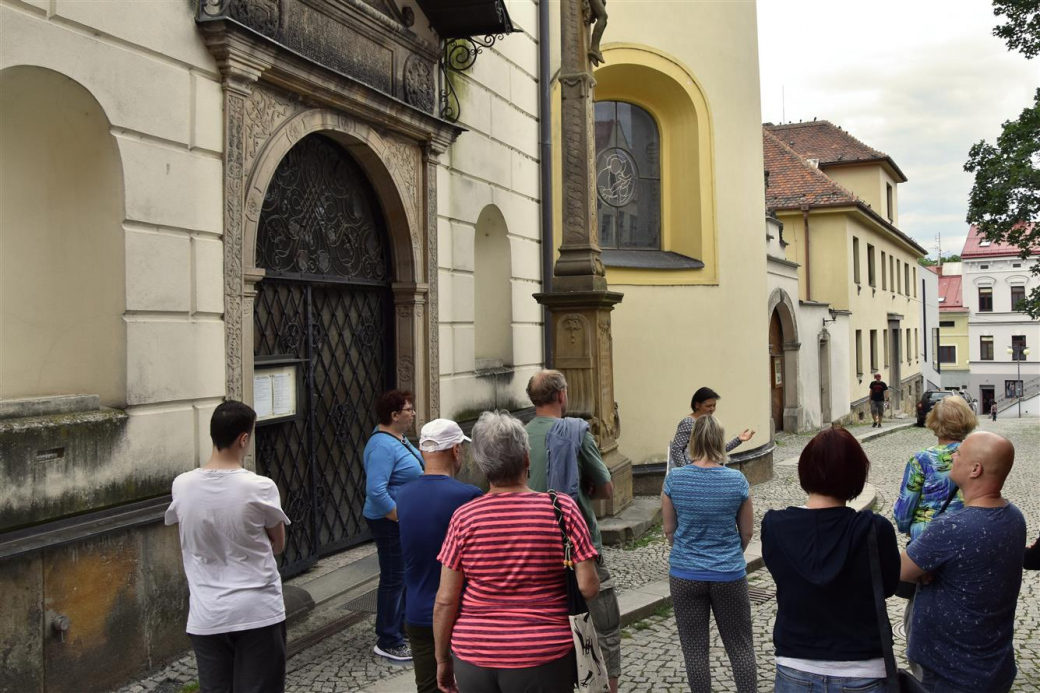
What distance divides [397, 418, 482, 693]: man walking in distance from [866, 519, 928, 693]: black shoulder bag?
148cm

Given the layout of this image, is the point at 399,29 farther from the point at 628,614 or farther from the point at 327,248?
the point at 628,614

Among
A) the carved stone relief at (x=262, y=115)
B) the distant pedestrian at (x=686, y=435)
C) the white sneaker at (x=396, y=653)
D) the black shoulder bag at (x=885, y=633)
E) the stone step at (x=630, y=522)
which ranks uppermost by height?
the carved stone relief at (x=262, y=115)

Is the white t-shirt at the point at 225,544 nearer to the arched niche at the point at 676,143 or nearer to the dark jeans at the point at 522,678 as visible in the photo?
the dark jeans at the point at 522,678

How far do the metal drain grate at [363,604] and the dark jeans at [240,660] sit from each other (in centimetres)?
269

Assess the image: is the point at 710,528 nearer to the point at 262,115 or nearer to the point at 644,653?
the point at 644,653

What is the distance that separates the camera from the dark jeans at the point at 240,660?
365 cm

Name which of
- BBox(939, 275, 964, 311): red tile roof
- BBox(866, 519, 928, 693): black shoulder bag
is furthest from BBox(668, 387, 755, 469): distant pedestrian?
BBox(939, 275, 964, 311): red tile roof

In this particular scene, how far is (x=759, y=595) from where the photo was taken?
6.89 m

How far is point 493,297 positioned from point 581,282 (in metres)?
1.73

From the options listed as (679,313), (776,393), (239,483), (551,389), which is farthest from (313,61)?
(776,393)

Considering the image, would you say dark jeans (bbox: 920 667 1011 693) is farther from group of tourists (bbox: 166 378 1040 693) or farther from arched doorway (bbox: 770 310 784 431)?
arched doorway (bbox: 770 310 784 431)

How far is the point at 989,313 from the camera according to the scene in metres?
60.8

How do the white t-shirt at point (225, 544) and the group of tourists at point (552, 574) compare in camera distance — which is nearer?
the group of tourists at point (552, 574)

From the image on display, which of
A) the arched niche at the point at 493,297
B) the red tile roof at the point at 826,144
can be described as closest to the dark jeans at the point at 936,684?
the arched niche at the point at 493,297
